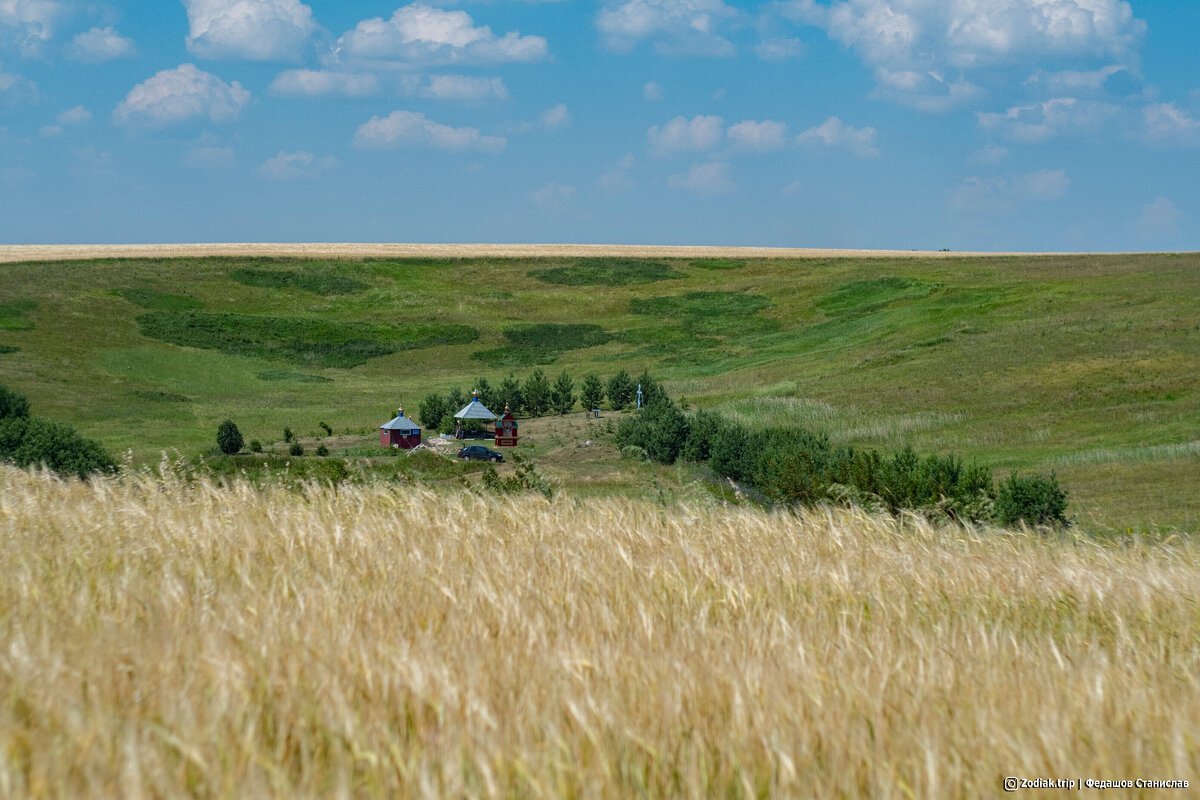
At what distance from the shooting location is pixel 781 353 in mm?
70125

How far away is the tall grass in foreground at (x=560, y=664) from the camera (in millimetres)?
2848

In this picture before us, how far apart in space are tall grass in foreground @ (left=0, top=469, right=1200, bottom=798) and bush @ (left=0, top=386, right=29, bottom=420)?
3337 cm

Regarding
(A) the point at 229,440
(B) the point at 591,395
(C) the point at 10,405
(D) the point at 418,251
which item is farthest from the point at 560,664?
(D) the point at 418,251

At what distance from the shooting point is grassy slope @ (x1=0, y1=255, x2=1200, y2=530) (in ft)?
129

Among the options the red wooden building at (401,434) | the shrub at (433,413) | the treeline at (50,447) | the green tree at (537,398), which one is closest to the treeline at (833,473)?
the red wooden building at (401,434)

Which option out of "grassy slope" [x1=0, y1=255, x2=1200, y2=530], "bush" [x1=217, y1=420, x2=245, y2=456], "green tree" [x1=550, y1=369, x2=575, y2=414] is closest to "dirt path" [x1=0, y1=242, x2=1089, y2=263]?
"grassy slope" [x1=0, y1=255, x2=1200, y2=530]

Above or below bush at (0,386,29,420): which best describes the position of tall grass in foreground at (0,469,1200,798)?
above

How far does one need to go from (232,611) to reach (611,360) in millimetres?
71594

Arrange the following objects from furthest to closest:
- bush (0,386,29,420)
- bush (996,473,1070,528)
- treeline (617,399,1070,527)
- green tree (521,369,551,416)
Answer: green tree (521,369,551,416), bush (0,386,29,420), bush (996,473,1070,528), treeline (617,399,1070,527)

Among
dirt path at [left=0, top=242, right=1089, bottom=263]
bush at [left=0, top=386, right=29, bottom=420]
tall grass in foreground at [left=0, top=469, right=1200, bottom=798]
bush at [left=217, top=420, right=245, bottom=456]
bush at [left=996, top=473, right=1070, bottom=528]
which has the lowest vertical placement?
bush at [left=217, top=420, right=245, bottom=456]

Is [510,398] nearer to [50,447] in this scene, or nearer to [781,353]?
[781,353]

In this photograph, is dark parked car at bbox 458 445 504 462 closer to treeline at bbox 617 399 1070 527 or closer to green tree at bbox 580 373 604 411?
treeline at bbox 617 399 1070 527

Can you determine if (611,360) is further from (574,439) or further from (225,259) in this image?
(225,259)

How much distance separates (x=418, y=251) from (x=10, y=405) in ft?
295
